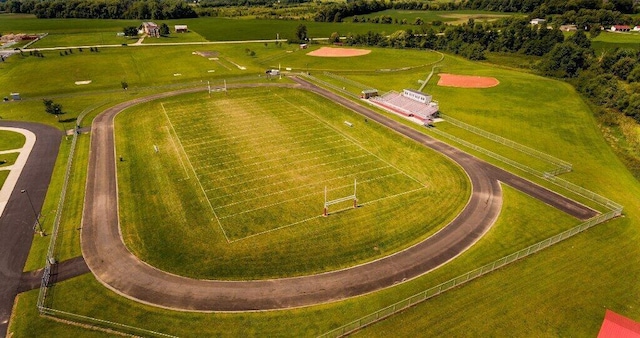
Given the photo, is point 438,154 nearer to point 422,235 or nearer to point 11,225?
point 422,235

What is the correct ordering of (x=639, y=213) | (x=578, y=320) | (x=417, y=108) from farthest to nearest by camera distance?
(x=417, y=108)
(x=639, y=213)
(x=578, y=320)

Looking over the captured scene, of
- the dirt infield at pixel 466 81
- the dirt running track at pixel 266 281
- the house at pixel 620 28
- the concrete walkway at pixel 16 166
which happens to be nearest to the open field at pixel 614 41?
the house at pixel 620 28

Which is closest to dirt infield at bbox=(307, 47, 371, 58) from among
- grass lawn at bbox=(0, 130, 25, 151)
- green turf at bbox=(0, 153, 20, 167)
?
grass lawn at bbox=(0, 130, 25, 151)

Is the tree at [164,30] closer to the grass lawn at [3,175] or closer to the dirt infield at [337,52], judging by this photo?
the dirt infield at [337,52]

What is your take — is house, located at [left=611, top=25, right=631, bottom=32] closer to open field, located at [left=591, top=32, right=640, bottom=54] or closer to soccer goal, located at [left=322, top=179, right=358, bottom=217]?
open field, located at [left=591, top=32, right=640, bottom=54]

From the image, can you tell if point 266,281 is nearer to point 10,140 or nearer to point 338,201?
point 338,201

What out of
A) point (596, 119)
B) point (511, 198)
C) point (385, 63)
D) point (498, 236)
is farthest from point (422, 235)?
point (385, 63)
